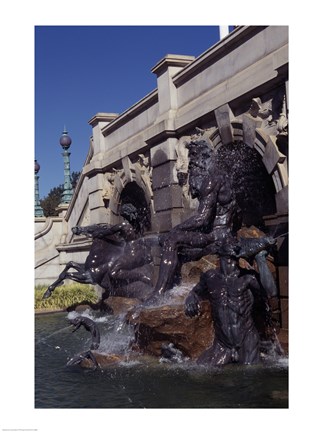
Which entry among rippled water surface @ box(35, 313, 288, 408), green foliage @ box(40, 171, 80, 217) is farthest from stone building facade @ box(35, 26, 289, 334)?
green foliage @ box(40, 171, 80, 217)

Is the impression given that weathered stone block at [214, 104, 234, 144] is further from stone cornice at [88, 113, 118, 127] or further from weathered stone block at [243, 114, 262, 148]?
stone cornice at [88, 113, 118, 127]

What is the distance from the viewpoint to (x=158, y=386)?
568cm

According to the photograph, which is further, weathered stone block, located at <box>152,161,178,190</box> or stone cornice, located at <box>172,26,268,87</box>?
weathered stone block, located at <box>152,161,178,190</box>

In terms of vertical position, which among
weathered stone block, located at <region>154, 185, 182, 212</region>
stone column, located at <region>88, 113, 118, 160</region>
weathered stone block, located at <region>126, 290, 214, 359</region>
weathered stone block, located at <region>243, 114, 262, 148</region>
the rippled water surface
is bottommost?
the rippled water surface

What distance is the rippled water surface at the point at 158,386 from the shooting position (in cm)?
517

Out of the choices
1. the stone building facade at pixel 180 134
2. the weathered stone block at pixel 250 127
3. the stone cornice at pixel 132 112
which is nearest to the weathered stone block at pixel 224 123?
the stone building facade at pixel 180 134

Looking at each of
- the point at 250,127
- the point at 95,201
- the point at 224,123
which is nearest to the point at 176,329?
the point at 250,127

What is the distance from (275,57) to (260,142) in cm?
120

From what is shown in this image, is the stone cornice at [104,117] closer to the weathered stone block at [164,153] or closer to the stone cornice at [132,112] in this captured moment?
the stone cornice at [132,112]

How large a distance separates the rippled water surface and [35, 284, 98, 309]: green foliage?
17.3ft

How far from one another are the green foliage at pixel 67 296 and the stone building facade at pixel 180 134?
152cm

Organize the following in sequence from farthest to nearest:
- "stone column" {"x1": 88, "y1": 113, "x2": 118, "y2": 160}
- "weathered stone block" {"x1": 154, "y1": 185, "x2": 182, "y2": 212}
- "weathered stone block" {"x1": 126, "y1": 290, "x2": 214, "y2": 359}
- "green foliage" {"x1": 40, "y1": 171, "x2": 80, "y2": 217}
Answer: "green foliage" {"x1": 40, "y1": 171, "x2": 80, "y2": 217}
"stone column" {"x1": 88, "y1": 113, "x2": 118, "y2": 160}
"weathered stone block" {"x1": 154, "y1": 185, "x2": 182, "y2": 212}
"weathered stone block" {"x1": 126, "y1": 290, "x2": 214, "y2": 359}

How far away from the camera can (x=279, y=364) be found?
622 cm

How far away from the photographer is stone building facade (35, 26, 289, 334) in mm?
7633
